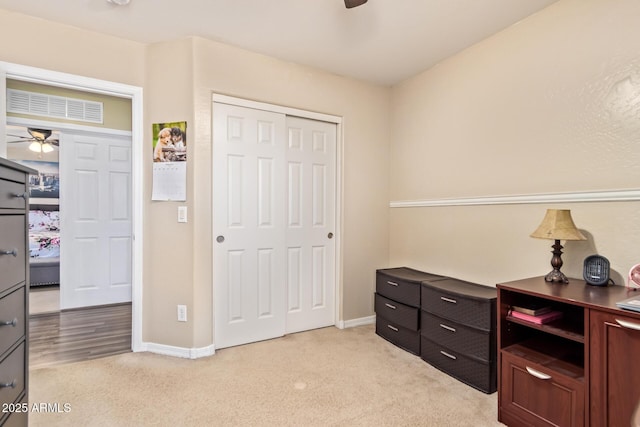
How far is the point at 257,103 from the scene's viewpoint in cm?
278

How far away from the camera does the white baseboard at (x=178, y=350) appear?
2502 millimetres

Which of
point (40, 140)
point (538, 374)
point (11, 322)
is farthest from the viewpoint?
point (40, 140)

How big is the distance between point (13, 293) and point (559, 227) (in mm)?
2616

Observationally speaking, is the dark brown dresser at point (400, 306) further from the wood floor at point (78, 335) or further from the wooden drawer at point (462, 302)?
the wood floor at point (78, 335)

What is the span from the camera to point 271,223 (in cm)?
289

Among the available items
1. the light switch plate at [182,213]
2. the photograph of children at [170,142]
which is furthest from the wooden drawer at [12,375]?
the photograph of children at [170,142]

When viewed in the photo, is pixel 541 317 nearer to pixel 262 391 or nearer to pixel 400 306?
pixel 400 306

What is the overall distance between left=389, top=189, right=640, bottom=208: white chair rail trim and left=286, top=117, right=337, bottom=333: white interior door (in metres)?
0.97

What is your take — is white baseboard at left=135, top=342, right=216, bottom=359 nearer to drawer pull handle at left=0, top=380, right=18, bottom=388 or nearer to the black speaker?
drawer pull handle at left=0, top=380, right=18, bottom=388

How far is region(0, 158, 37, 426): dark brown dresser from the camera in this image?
3.76 feet

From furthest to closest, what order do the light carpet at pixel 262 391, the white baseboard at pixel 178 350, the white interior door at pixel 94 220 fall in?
the white interior door at pixel 94 220 < the white baseboard at pixel 178 350 < the light carpet at pixel 262 391

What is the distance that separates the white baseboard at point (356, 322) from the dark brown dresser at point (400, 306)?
31cm

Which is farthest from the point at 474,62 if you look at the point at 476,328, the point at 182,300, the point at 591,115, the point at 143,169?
the point at 182,300

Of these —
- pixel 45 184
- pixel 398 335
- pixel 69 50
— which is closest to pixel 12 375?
pixel 69 50
